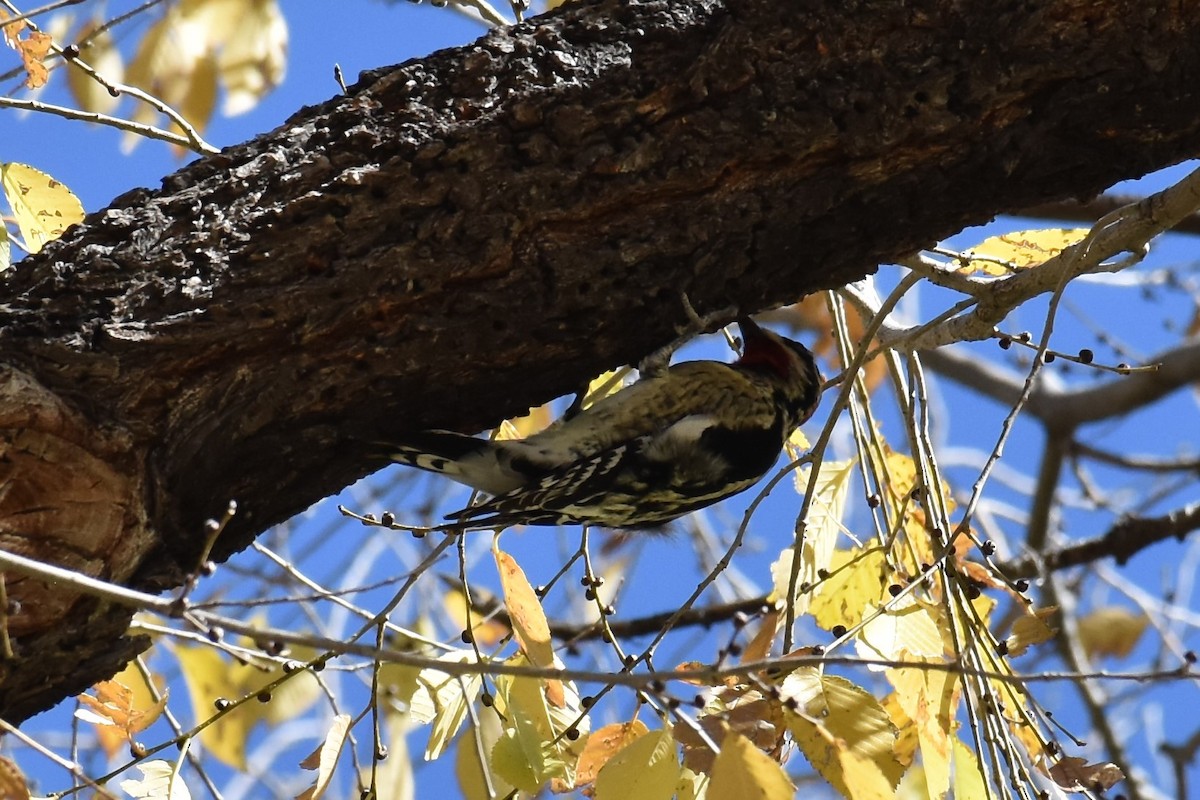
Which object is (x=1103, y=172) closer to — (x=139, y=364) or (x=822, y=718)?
(x=822, y=718)

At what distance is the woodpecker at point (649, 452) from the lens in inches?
127

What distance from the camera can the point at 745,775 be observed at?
1.93 metres

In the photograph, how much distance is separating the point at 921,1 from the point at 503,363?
1171mm

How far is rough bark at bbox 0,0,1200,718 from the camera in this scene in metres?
2.46

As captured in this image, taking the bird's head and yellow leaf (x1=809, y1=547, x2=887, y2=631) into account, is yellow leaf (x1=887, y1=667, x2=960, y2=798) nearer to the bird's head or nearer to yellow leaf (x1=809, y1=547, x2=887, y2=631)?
yellow leaf (x1=809, y1=547, x2=887, y2=631)

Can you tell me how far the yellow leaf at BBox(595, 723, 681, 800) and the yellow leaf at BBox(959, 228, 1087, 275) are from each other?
5.24ft

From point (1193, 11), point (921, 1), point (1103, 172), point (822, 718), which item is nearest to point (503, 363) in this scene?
point (822, 718)

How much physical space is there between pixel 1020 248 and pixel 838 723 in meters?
1.46

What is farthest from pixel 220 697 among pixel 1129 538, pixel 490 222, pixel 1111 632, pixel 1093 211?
pixel 1111 632

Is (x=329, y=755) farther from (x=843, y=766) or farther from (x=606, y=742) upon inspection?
(x=843, y=766)

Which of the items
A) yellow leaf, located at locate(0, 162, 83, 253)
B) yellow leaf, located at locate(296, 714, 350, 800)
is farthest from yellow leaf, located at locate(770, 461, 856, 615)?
yellow leaf, located at locate(0, 162, 83, 253)

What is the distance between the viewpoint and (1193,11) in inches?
105

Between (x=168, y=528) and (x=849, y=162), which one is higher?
(x=849, y=162)

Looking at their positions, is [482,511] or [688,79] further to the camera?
[482,511]
